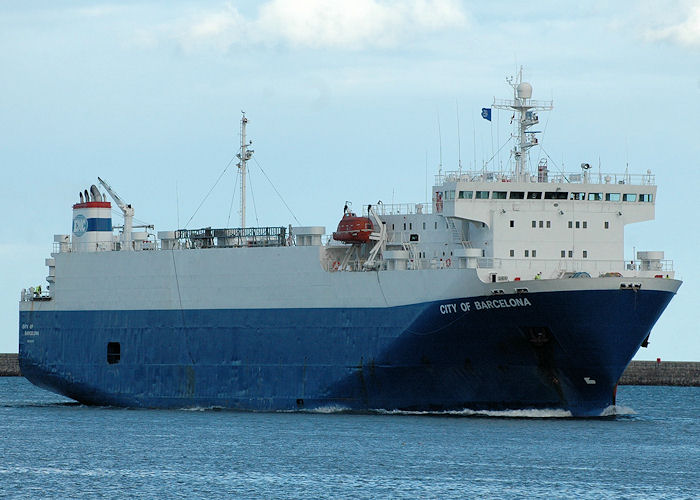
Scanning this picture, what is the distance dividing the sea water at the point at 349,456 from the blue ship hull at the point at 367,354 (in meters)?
0.93

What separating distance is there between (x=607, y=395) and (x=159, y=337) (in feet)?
59.1

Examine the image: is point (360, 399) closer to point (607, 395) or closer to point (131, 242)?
point (607, 395)

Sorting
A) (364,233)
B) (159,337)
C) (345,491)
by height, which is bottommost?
(345,491)

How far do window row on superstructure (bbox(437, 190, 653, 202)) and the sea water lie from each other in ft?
24.1

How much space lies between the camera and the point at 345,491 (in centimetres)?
3644

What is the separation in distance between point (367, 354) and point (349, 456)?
9.27m

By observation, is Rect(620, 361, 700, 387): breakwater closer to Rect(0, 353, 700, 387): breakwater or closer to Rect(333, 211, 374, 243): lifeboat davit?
Rect(0, 353, 700, 387): breakwater

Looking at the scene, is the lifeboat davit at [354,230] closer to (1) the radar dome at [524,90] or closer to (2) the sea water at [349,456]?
(2) the sea water at [349,456]

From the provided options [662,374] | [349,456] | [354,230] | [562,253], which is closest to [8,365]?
[662,374]

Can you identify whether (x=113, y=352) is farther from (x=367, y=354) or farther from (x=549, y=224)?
(x=549, y=224)

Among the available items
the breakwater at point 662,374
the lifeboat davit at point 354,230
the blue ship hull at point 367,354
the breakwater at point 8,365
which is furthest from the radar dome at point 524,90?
the breakwater at point 8,365

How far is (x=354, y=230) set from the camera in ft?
170

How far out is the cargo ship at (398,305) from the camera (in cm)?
4769

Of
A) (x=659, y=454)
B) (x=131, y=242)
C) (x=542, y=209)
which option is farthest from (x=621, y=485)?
(x=131, y=242)
